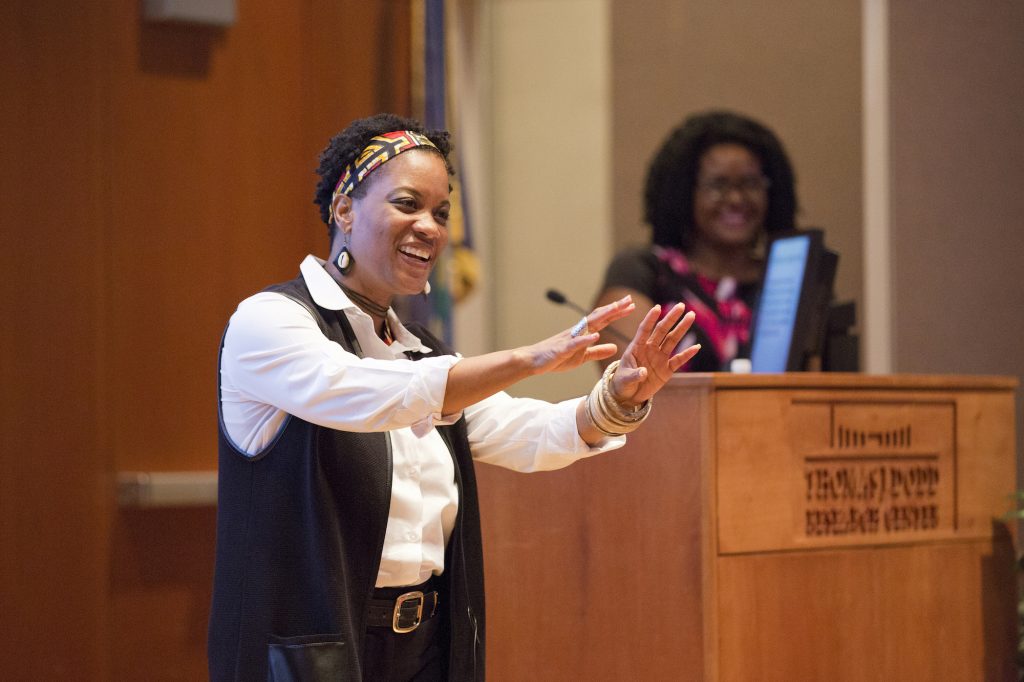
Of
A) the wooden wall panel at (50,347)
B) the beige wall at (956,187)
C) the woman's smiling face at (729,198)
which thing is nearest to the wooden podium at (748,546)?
the woman's smiling face at (729,198)

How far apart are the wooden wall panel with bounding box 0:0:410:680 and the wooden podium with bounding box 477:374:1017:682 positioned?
1.21 meters

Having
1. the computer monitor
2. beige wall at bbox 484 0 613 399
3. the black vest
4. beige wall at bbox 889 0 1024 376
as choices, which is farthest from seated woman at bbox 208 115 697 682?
beige wall at bbox 484 0 613 399

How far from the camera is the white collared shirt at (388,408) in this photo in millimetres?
1590

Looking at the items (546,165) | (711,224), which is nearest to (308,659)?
(711,224)

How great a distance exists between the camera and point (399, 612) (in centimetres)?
178

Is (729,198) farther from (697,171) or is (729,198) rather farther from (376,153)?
(376,153)

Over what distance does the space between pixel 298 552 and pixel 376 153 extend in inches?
24.8

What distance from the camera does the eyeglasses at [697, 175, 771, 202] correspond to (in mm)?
3520

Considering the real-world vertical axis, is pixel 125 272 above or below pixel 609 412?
above

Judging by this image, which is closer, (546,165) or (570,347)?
(570,347)

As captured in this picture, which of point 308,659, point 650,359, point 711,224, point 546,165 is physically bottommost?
point 308,659

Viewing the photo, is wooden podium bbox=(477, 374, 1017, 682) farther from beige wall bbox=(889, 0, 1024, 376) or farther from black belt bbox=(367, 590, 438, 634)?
beige wall bbox=(889, 0, 1024, 376)

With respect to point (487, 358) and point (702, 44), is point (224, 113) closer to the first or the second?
point (487, 358)

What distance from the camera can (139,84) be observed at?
3.20m
